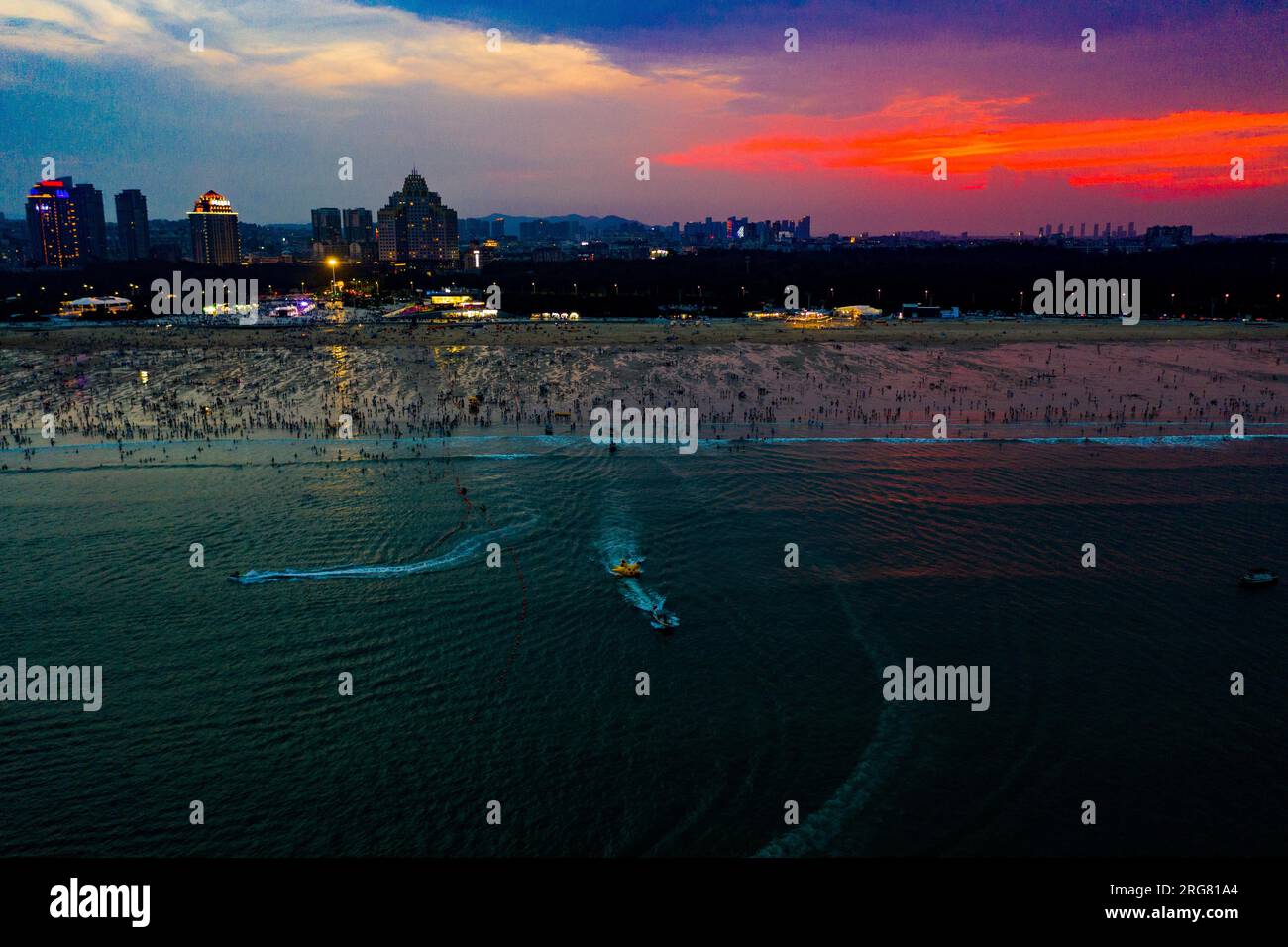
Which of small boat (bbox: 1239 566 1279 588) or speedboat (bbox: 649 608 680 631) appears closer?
speedboat (bbox: 649 608 680 631)

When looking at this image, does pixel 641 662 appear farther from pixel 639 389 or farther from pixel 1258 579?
pixel 639 389

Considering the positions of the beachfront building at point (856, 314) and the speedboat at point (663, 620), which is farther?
the beachfront building at point (856, 314)

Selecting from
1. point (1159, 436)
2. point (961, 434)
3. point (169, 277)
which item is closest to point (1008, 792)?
point (961, 434)

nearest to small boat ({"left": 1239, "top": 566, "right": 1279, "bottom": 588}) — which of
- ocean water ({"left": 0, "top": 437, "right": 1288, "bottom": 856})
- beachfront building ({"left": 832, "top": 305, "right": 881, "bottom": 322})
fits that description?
ocean water ({"left": 0, "top": 437, "right": 1288, "bottom": 856})

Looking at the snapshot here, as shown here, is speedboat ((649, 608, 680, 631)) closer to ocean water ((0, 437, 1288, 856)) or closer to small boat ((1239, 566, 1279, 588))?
ocean water ((0, 437, 1288, 856))

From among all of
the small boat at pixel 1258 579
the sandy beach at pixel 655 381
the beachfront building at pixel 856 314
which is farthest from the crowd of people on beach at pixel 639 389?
the beachfront building at pixel 856 314

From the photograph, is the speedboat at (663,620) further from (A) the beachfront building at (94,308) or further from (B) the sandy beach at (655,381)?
(A) the beachfront building at (94,308)
